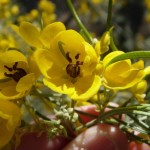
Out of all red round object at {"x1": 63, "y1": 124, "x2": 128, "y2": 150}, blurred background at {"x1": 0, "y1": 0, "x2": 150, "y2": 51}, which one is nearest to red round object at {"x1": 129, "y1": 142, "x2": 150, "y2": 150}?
red round object at {"x1": 63, "y1": 124, "x2": 128, "y2": 150}

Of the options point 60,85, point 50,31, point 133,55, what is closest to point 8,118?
point 60,85

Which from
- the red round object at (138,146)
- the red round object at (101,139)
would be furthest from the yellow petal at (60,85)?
the red round object at (138,146)

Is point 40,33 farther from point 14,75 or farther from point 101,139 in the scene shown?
point 101,139

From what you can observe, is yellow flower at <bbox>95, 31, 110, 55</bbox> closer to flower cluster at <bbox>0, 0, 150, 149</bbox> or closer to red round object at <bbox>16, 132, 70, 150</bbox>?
flower cluster at <bbox>0, 0, 150, 149</bbox>

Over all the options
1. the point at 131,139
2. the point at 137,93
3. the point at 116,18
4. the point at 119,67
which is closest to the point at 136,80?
the point at 119,67

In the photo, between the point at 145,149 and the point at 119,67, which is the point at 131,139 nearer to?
the point at 145,149
